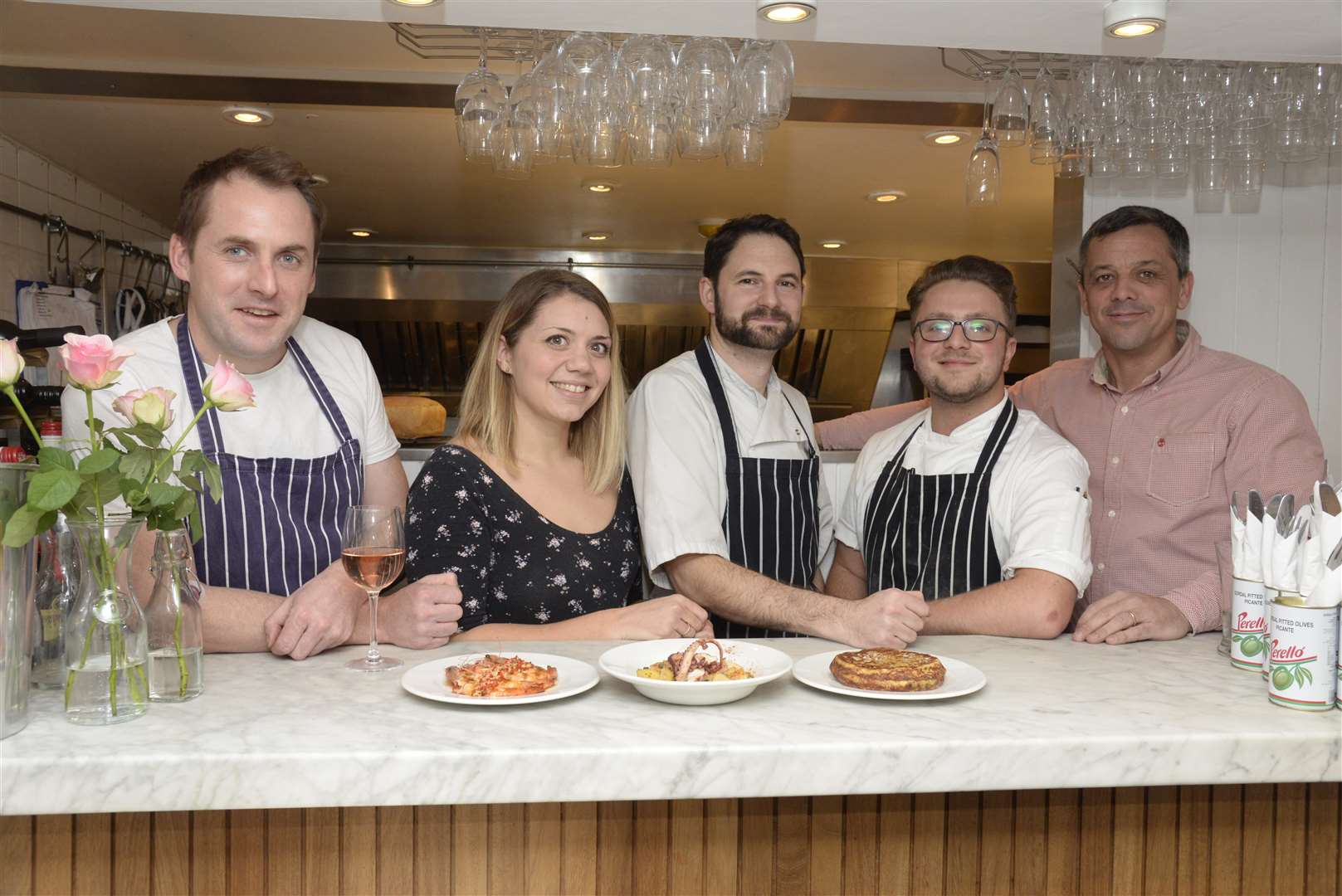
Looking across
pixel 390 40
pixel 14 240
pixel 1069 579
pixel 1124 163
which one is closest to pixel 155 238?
pixel 14 240

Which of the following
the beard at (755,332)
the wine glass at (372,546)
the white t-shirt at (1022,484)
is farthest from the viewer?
the beard at (755,332)

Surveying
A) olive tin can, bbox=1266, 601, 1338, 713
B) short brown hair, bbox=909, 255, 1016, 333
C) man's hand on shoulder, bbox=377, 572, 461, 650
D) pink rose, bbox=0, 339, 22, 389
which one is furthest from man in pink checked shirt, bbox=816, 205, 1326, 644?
pink rose, bbox=0, 339, 22, 389

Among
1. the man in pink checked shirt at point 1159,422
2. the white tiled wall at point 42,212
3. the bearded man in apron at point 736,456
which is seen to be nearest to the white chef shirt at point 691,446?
the bearded man in apron at point 736,456

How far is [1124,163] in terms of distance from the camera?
2.72 meters

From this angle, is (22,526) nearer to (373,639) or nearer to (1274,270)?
(373,639)

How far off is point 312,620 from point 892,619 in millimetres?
910

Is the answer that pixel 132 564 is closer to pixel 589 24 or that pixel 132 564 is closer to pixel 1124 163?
pixel 589 24

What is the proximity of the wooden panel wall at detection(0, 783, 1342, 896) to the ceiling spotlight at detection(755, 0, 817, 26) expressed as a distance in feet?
3.81

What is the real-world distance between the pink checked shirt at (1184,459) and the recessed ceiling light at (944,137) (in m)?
1.60

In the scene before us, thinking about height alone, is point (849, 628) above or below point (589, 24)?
below

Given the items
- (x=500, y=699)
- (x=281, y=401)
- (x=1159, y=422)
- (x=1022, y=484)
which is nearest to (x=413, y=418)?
(x=281, y=401)

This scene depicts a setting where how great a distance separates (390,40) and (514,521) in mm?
1970

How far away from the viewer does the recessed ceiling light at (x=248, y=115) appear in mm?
3668

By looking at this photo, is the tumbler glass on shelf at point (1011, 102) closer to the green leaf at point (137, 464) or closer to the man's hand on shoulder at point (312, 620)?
the man's hand on shoulder at point (312, 620)
